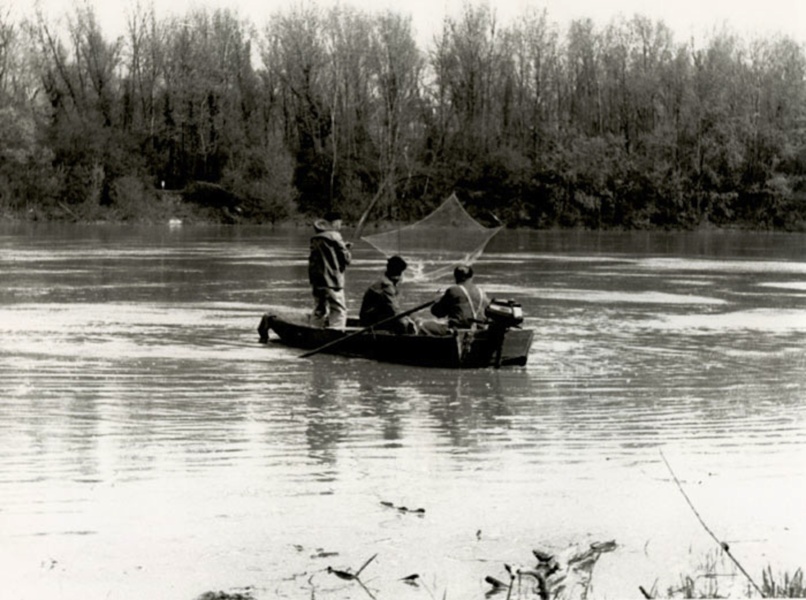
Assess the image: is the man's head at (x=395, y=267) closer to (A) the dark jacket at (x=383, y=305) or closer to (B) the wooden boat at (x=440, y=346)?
(A) the dark jacket at (x=383, y=305)

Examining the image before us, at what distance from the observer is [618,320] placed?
22578 millimetres

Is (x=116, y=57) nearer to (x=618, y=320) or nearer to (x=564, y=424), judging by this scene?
(x=618, y=320)

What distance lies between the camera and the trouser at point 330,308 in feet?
56.7

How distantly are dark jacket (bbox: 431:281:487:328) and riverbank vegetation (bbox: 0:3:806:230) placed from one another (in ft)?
46.4

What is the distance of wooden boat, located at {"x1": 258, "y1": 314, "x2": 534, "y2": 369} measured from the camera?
603 inches

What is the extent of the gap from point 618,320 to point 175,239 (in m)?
35.3

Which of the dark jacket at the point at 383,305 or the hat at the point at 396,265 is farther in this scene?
the dark jacket at the point at 383,305

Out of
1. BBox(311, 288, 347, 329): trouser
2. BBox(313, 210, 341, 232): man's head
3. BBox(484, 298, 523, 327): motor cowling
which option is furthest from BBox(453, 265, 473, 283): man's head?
BBox(311, 288, 347, 329): trouser

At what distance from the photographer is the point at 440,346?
15.4 metres

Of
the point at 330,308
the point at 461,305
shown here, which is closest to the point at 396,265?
the point at 461,305

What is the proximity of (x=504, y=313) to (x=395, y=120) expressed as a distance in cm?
3764

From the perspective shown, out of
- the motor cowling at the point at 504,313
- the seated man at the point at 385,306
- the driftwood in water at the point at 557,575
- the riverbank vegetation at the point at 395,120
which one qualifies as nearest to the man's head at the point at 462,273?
the motor cowling at the point at 504,313

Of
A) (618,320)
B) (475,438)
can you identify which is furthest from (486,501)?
(618,320)

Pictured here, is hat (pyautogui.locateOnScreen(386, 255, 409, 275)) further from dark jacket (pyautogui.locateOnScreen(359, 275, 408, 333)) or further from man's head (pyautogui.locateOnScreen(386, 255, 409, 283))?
dark jacket (pyautogui.locateOnScreen(359, 275, 408, 333))
